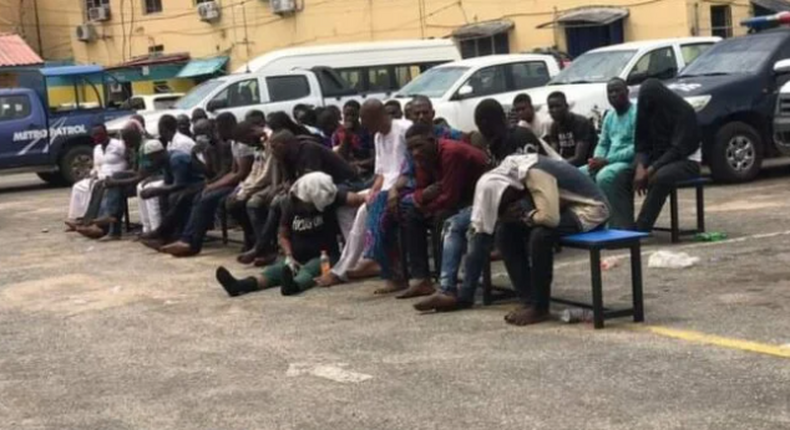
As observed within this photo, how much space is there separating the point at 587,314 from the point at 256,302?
2.86 metres

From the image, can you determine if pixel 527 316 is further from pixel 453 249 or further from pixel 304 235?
pixel 304 235

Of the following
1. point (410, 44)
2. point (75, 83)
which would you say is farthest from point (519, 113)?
point (75, 83)

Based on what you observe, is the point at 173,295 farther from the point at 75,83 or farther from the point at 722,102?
the point at 75,83

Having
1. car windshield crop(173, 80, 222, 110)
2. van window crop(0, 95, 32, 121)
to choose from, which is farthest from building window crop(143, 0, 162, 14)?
car windshield crop(173, 80, 222, 110)

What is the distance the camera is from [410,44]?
25031 mm

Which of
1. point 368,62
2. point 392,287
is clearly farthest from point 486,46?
point 392,287

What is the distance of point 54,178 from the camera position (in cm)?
2475

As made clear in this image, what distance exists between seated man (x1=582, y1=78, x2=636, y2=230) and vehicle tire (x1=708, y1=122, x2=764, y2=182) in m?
4.17

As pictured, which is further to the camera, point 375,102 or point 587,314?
point 375,102

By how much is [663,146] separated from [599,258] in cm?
327

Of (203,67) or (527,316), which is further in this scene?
(203,67)

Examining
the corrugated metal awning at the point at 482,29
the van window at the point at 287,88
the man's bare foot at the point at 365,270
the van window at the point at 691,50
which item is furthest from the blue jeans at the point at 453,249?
the corrugated metal awning at the point at 482,29

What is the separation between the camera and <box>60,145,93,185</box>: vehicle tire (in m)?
23.5

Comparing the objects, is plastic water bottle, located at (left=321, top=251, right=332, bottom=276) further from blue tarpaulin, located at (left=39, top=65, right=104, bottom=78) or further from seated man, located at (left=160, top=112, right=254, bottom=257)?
blue tarpaulin, located at (left=39, top=65, right=104, bottom=78)
